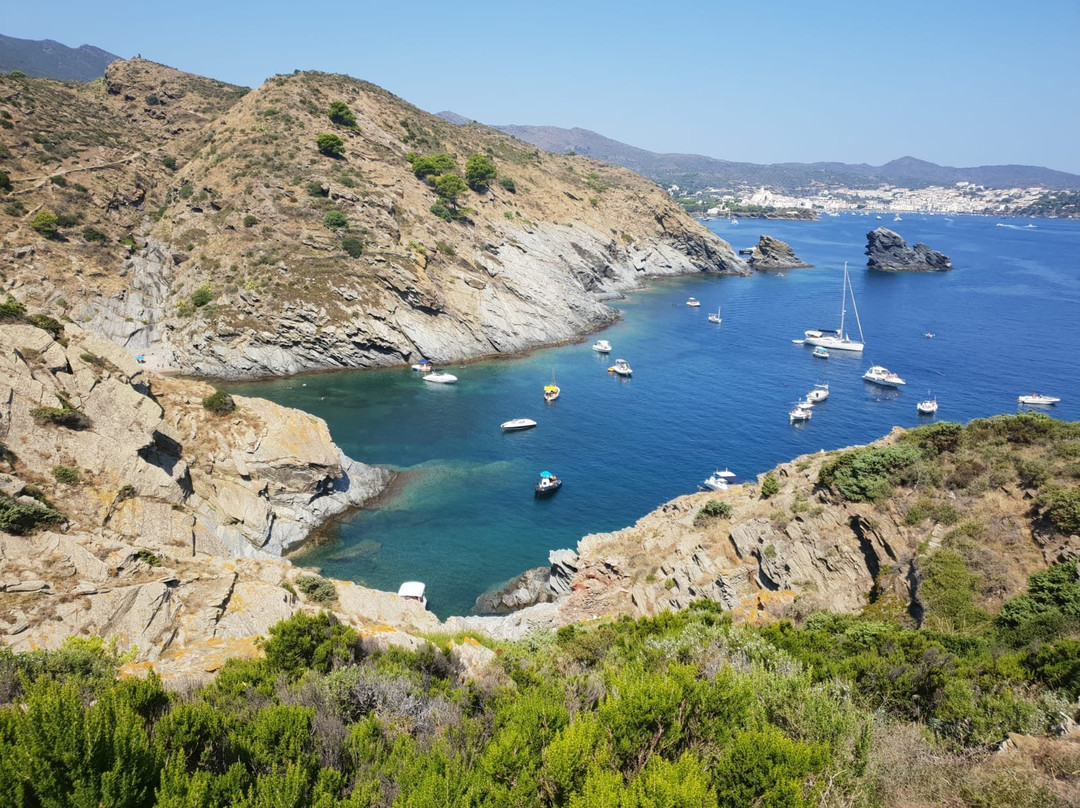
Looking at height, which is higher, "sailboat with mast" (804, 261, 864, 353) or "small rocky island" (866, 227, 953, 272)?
"small rocky island" (866, 227, 953, 272)

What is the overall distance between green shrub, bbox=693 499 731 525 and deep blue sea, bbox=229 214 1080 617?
12.6 metres

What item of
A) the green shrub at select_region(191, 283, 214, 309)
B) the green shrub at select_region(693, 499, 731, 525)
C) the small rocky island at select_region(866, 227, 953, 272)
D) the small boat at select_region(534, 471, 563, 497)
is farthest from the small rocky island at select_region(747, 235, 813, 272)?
the green shrub at select_region(693, 499, 731, 525)

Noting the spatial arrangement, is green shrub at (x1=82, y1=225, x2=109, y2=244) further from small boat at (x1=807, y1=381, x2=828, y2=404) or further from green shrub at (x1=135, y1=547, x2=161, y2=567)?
small boat at (x1=807, y1=381, x2=828, y2=404)

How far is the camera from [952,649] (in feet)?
46.9

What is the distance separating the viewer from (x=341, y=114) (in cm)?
9869

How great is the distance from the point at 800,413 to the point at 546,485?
3070 centimetres

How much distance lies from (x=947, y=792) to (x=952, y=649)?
682 centimetres

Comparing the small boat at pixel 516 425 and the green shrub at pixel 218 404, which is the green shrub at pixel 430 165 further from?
the green shrub at pixel 218 404

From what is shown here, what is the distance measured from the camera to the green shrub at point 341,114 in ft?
323

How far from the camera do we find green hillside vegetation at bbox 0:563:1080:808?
7.22 m

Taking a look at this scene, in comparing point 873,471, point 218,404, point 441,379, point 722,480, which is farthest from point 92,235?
point 873,471

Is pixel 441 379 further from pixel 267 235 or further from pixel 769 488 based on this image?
pixel 769 488

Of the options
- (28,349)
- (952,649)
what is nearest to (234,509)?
(28,349)

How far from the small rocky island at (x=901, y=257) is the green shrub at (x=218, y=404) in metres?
153
